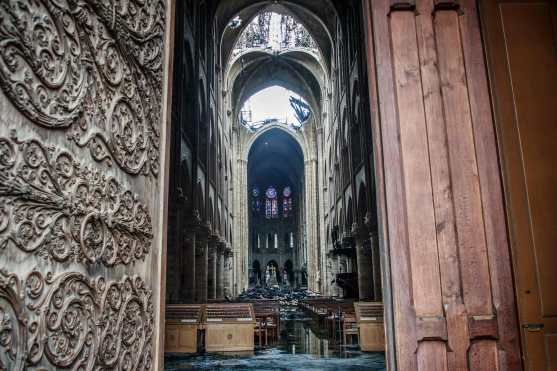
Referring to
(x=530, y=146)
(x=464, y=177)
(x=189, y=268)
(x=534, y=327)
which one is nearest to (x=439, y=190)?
(x=464, y=177)

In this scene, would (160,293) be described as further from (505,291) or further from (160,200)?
(505,291)

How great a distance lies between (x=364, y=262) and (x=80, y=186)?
16.2 meters

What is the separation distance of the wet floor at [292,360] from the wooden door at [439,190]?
14.8 feet

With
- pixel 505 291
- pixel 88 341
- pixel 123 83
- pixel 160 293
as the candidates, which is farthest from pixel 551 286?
pixel 123 83

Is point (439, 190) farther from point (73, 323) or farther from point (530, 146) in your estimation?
point (73, 323)

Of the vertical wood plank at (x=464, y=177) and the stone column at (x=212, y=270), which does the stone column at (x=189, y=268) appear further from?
the vertical wood plank at (x=464, y=177)

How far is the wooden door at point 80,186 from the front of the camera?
1669mm

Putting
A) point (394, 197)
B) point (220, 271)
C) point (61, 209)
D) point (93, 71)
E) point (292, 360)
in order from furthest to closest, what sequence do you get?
point (220, 271) < point (292, 360) < point (394, 197) < point (93, 71) < point (61, 209)

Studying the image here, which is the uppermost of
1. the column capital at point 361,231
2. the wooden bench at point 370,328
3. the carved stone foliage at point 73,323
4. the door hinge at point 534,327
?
the column capital at point 361,231

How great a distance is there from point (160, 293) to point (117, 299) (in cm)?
56

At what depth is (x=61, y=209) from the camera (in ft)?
6.27

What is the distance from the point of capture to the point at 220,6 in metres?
21.9

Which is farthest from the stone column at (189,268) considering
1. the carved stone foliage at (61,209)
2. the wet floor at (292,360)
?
the carved stone foliage at (61,209)

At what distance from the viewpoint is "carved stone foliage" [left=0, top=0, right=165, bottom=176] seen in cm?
174
